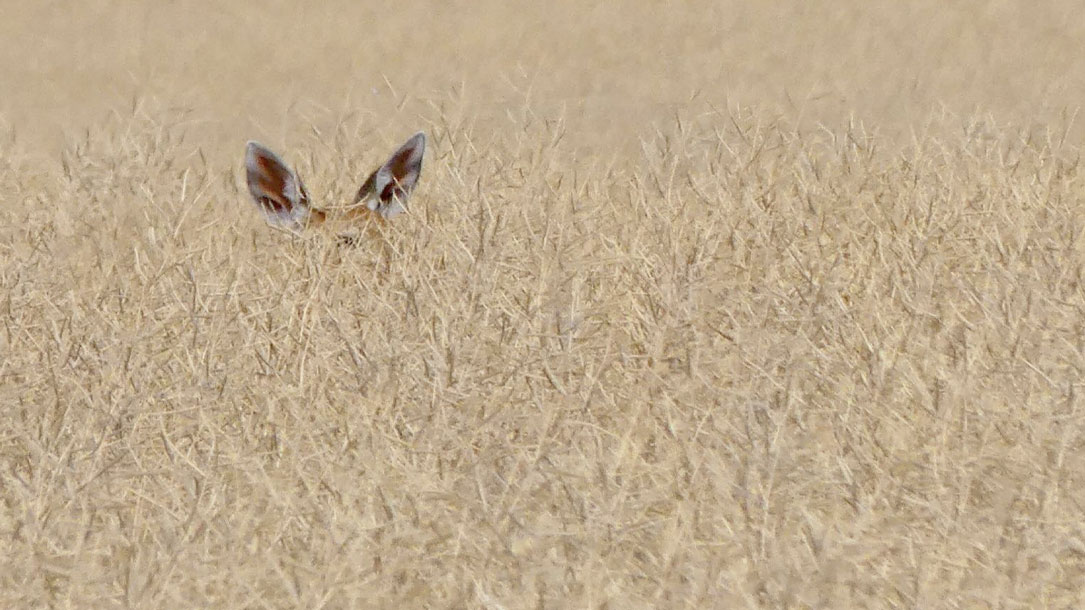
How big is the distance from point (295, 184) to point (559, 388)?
6.46 ft

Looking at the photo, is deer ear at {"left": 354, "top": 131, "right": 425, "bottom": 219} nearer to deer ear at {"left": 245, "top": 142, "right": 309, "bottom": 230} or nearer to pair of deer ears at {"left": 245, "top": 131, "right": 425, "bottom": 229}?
pair of deer ears at {"left": 245, "top": 131, "right": 425, "bottom": 229}

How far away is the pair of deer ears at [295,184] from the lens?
201 inches

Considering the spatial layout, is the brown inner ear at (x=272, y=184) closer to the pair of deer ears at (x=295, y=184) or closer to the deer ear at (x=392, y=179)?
the pair of deer ears at (x=295, y=184)

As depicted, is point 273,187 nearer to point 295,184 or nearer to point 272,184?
point 272,184

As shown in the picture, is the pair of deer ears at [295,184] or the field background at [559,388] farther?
the pair of deer ears at [295,184]

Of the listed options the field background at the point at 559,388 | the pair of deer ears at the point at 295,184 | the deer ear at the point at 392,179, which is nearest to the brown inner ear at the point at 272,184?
the pair of deer ears at the point at 295,184

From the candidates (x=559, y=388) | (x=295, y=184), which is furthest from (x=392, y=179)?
(x=559, y=388)

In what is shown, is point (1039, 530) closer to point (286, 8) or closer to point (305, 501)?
point (305, 501)

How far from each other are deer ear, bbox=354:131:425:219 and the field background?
10 cm

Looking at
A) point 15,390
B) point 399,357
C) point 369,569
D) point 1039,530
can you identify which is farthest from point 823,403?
point 15,390

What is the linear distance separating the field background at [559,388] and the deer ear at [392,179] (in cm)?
10

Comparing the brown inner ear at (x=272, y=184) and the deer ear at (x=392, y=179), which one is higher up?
the deer ear at (x=392, y=179)

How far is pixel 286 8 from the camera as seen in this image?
20984 millimetres

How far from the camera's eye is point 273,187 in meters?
5.21
